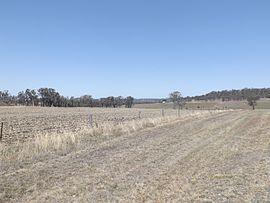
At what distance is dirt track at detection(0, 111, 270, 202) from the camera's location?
26.6 ft

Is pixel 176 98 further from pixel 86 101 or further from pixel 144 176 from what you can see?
pixel 144 176

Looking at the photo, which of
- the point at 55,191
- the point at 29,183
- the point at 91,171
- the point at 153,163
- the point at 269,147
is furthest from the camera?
the point at 269,147

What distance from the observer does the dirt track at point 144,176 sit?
8094 millimetres

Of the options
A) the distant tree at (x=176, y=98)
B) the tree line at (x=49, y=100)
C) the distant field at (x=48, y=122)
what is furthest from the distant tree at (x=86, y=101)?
the distant field at (x=48, y=122)

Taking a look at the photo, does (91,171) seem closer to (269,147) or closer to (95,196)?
(95,196)

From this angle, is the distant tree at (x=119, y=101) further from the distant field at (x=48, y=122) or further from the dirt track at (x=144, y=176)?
the dirt track at (x=144, y=176)

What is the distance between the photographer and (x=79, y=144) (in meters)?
17.0

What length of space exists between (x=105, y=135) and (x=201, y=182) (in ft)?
40.2

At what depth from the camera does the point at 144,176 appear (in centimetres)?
998

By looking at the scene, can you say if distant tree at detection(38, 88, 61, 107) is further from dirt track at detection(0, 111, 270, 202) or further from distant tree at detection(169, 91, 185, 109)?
dirt track at detection(0, 111, 270, 202)

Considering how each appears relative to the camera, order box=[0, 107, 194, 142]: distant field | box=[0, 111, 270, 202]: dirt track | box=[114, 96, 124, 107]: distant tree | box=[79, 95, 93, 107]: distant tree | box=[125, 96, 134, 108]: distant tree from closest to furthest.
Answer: box=[0, 111, 270, 202]: dirt track → box=[0, 107, 194, 142]: distant field → box=[79, 95, 93, 107]: distant tree → box=[125, 96, 134, 108]: distant tree → box=[114, 96, 124, 107]: distant tree

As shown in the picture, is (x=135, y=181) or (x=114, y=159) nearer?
(x=135, y=181)

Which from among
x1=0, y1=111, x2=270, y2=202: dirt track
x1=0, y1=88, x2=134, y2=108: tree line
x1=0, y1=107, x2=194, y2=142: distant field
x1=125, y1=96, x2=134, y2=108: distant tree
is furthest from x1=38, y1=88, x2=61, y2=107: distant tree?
x1=0, y1=111, x2=270, y2=202: dirt track

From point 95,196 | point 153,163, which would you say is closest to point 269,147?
point 153,163
